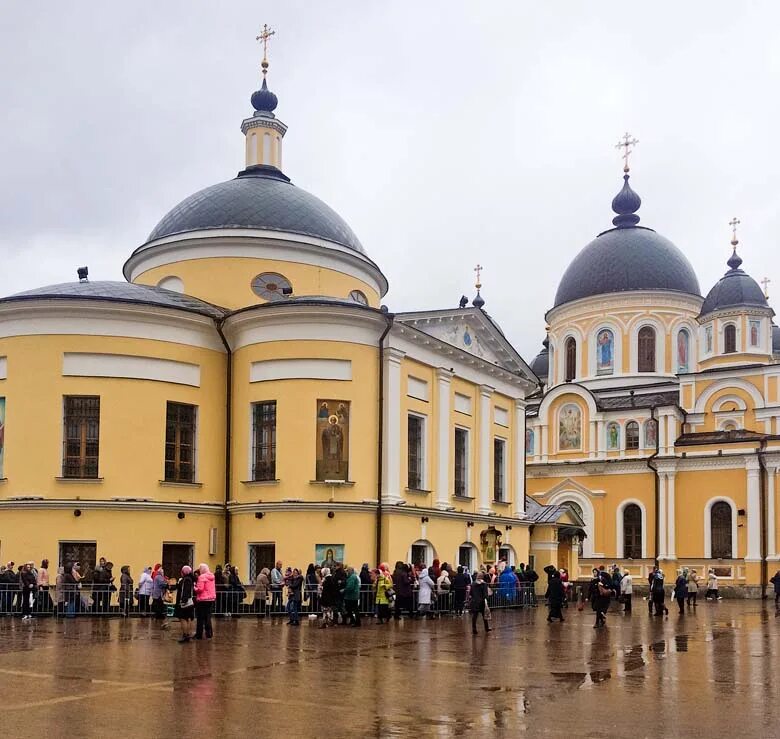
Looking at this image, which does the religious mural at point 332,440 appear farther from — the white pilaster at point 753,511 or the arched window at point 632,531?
the arched window at point 632,531

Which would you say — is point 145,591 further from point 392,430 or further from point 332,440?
point 392,430

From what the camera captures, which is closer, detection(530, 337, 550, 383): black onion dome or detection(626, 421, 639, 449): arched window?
detection(626, 421, 639, 449): arched window

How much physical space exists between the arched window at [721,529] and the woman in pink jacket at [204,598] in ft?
114

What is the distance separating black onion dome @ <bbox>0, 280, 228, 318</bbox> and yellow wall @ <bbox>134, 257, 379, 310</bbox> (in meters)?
1.33

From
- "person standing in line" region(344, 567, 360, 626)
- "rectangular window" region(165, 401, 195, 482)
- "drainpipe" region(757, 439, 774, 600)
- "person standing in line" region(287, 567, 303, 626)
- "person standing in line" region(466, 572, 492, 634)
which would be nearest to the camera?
"person standing in line" region(466, 572, 492, 634)

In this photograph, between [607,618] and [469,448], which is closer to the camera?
[607,618]

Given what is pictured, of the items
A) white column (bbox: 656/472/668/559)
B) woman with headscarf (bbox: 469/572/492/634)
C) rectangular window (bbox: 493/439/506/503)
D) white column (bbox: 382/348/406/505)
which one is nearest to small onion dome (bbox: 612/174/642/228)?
white column (bbox: 656/472/668/559)

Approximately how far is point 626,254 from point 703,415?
34.1 ft

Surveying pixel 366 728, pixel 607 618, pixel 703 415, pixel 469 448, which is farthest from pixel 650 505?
pixel 366 728

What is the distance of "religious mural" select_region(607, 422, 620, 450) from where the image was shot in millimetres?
51938

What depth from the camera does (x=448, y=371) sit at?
31078 mm

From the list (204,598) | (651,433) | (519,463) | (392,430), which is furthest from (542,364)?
(204,598)

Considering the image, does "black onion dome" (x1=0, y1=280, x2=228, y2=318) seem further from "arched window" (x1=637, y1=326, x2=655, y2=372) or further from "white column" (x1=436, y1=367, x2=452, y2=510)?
"arched window" (x1=637, y1=326, x2=655, y2=372)

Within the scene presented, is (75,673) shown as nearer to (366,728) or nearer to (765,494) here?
(366,728)
